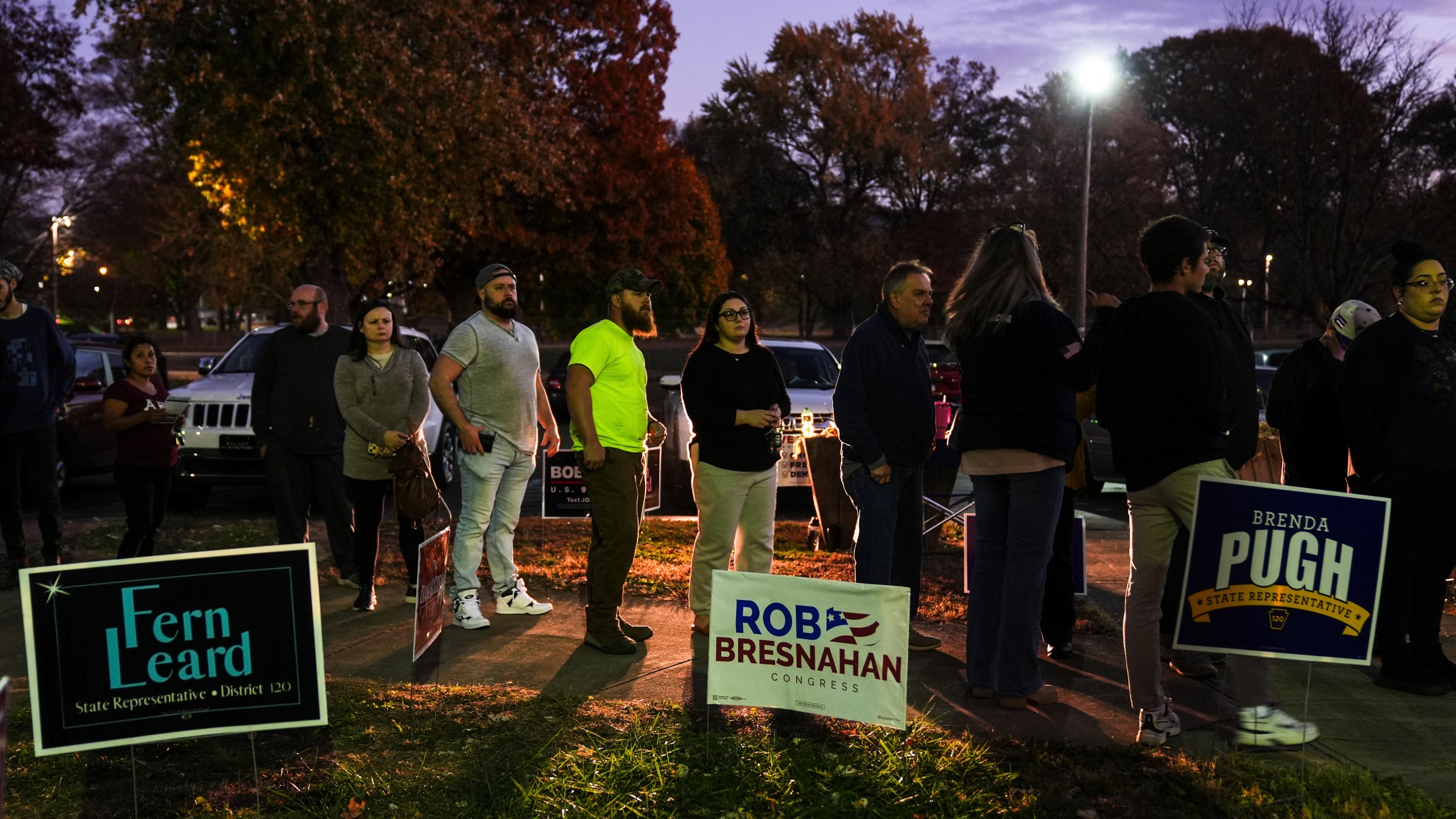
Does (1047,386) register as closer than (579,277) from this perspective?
Yes

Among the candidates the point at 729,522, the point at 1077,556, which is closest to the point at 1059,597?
the point at 1077,556

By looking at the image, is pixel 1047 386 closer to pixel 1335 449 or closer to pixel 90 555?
pixel 1335 449

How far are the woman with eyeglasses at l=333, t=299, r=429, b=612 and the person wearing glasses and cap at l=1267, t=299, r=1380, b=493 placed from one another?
493 centimetres

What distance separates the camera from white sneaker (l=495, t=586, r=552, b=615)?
22.6ft

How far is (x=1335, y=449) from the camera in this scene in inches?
253

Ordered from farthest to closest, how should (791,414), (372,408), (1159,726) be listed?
(791,414), (372,408), (1159,726)

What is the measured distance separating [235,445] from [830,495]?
230 inches

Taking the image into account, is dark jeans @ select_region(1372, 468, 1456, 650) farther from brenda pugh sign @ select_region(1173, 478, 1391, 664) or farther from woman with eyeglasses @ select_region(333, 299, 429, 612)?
woman with eyeglasses @ select_region(333, 299, 429, 612)

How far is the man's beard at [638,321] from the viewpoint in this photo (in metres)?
6.10

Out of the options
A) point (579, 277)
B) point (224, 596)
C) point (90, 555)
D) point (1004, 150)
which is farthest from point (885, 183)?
point (224, 596)

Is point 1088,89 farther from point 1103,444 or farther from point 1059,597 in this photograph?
point 1059,597

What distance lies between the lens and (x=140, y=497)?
744cm

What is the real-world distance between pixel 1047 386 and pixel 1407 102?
55.0 feet

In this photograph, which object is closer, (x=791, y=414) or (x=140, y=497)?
(x=140, y=497)
